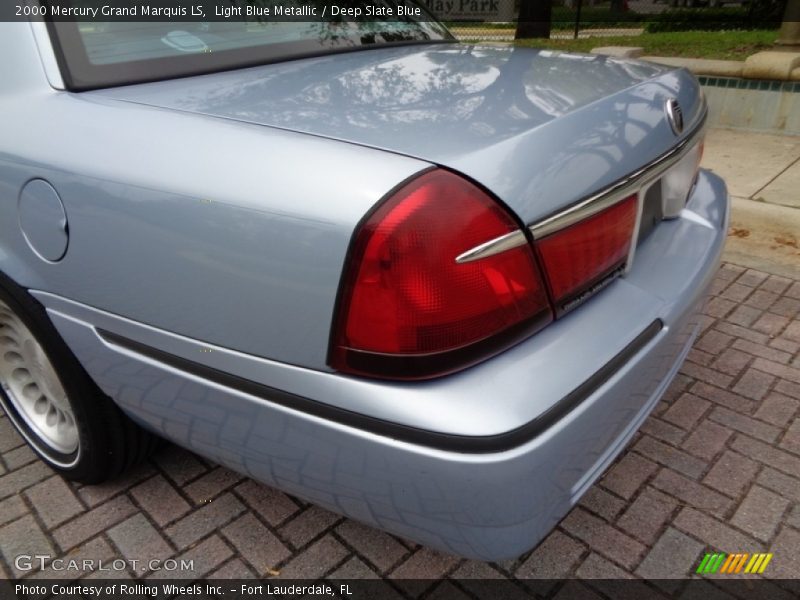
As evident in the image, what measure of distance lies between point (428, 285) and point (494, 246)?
149 mm

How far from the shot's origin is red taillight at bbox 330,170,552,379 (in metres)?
1.21

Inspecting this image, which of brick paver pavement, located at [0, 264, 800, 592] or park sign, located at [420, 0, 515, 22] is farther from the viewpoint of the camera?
park sign, located at [420, 0, 515, 22]

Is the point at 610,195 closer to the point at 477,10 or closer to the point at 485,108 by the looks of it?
the point at 485,108

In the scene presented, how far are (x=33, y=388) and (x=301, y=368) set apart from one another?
4.74ft

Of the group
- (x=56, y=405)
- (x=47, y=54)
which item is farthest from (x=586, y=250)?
(x=56, y=405)

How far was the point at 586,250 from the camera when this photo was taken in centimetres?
143

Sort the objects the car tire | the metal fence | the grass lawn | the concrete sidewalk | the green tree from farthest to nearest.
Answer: the green tree → the metal fence → the grass lawn → the concrete sidewalk → the car tire

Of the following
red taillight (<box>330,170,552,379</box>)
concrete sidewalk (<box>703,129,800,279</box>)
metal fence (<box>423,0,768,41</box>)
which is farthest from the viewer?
metal fence (<box>423,0,768,41</box>)

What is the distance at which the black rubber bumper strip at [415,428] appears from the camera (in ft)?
3.98

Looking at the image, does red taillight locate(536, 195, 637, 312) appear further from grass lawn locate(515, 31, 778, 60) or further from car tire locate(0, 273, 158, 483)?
grass lawn locate(515, 31, 778, 60)

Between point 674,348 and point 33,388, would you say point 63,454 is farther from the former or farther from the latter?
point 674,348

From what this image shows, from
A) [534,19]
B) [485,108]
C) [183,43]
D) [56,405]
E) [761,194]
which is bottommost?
[761,194]

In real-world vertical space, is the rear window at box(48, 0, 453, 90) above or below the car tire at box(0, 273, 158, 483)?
above

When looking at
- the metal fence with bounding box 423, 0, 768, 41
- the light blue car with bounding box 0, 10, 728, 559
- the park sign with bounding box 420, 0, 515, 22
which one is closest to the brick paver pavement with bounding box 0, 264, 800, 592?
the light blue car with bounding box 0, 10, 728, 559
